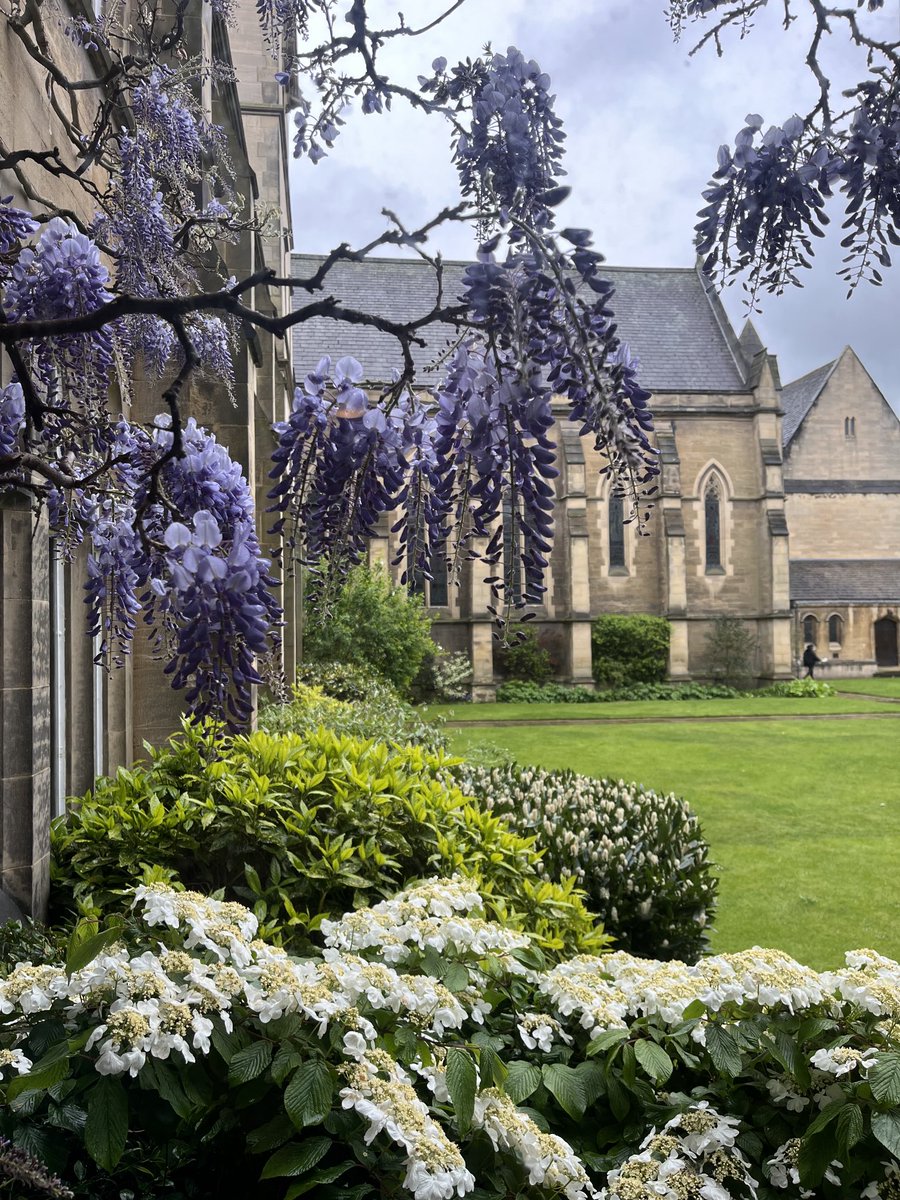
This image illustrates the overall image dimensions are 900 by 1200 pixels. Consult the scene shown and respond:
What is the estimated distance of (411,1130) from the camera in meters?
1.91

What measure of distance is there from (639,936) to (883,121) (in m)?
4.82

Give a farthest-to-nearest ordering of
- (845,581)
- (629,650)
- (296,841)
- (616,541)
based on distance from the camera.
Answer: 1. (845,581)
2. (616,541)
3. (629,650)
4. (296,841)

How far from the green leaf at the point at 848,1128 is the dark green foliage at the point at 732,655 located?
27422mm

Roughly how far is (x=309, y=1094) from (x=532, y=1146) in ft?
1.80

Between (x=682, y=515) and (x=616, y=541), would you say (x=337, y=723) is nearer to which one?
(x=616, y=541)

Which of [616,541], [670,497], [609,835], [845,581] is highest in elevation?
[670,497]

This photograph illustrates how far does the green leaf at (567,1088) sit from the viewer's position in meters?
2.30

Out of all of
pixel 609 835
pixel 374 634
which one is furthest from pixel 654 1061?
pixel 374 634

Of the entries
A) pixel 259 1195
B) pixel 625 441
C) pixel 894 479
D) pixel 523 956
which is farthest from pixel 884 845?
pixel 894 479

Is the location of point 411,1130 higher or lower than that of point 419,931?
lower

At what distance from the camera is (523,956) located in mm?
2994

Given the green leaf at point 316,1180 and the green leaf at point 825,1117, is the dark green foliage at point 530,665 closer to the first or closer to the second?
the green leaf at point 825,1117

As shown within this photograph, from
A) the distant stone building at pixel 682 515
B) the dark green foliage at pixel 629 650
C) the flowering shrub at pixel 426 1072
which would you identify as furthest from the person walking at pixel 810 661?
the flowering shrub at pixel 426 1072

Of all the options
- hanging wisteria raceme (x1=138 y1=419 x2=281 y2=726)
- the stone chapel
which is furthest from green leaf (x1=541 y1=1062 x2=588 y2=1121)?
the stone chapel
